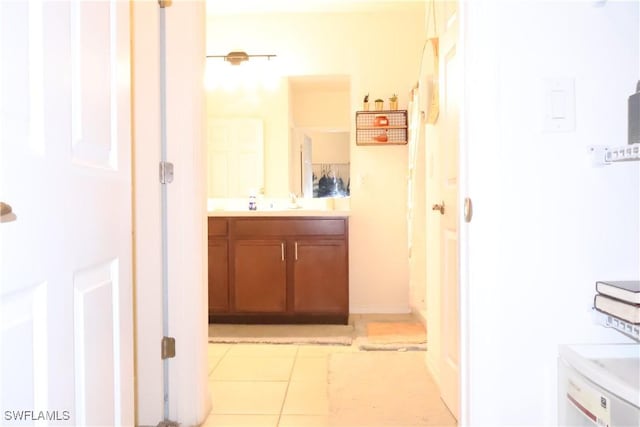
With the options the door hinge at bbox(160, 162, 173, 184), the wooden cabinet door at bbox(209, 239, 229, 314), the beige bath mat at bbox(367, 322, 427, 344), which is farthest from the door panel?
the wooden cabinet door at bbox(209, 239, 229, 314)

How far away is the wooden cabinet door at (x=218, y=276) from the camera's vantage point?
3.41 metres

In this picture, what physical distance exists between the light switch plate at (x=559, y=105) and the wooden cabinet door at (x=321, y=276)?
2371 mm

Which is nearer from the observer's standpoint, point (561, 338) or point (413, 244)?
point (561, 338)

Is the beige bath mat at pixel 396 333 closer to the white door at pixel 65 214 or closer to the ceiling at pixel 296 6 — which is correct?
the white door at pixel 65 214

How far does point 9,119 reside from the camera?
68cm

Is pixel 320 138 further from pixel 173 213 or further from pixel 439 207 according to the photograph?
pixel 173 213

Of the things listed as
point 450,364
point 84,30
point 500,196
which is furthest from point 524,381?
point 84,30

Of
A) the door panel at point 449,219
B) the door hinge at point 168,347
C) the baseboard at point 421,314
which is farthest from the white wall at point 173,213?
the baseboard at point 421,314

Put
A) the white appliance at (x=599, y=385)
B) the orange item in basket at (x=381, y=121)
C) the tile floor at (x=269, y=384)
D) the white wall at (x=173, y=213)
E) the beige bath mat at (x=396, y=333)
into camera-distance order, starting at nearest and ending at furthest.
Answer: the white appliance at (x=599, y=385) < the white wall at (x=173, y=213) < the tile floor at (x=269, y=384) < the beige bath mat at (x=396, y=333) < the orange item in basket at (x=381, y=121)

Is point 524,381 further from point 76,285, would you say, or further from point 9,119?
point 9,119

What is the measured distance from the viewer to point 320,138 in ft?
13.2

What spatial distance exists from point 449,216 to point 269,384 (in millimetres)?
→ 1285

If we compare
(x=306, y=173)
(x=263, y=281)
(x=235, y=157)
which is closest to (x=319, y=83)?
(x=306, y=173)

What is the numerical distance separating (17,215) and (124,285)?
48 centimetres
